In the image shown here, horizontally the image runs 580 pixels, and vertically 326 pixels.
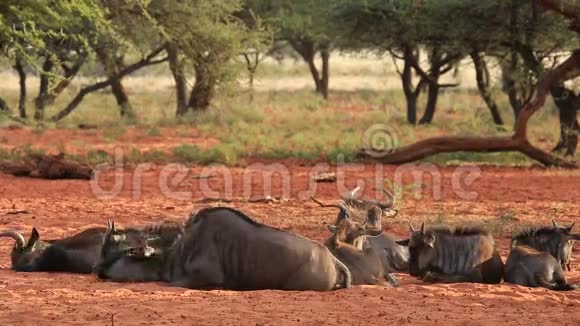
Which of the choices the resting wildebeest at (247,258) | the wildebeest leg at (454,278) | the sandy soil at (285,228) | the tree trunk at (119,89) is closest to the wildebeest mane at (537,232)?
the sandy soil at (285,228)

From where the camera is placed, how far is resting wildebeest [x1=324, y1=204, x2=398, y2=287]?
818 centimetres

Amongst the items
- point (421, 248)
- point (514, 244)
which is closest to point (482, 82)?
point (514, 244)

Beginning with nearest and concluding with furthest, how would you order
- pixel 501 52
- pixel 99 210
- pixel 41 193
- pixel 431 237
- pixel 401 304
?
1. pixel 401 304
2. pixel 431 237
3. pixel 99 210
4. pixel 41 193
5. pixel 501 52

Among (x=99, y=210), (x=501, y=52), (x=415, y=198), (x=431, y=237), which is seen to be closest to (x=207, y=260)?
(x=431, y=237)

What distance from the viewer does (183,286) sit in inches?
302

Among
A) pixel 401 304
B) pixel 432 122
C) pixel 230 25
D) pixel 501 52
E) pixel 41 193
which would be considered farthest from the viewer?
pixel 432 122

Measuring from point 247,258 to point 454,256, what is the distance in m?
1.90

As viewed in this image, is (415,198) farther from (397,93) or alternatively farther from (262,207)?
(397,93)

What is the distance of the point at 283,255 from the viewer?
25.1ft

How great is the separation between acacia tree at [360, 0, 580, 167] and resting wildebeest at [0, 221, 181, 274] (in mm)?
10249

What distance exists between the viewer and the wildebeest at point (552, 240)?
29.1 ft

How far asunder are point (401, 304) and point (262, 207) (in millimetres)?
6216

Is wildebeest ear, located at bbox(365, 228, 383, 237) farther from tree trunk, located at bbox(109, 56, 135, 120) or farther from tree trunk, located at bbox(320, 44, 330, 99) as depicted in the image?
tree trunk, located at bbox(320, 44, 330, 99)

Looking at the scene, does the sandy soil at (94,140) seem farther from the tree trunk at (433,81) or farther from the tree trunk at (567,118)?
the tree trunk at (567,118)
